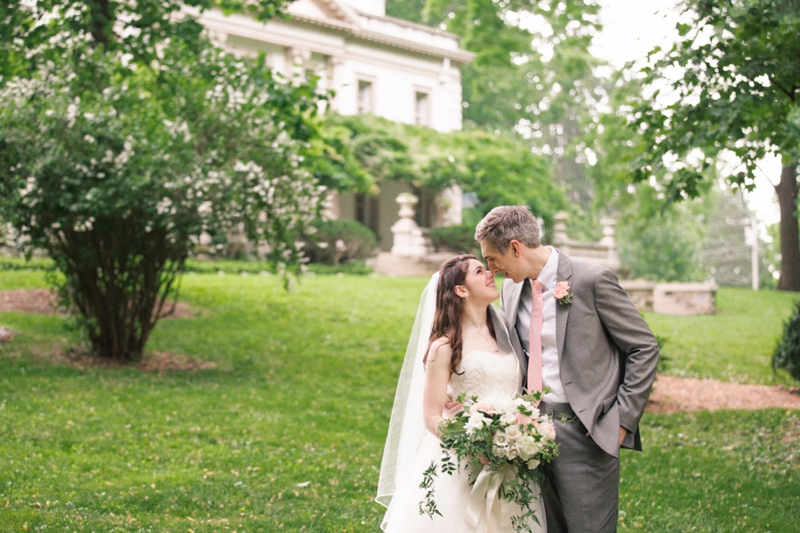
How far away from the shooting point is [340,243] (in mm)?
25141

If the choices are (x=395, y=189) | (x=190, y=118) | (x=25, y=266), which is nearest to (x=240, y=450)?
(x=190, y=118)

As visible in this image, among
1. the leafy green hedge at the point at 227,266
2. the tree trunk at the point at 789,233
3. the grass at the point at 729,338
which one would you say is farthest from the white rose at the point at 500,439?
the tree trunk at the point at 789,233

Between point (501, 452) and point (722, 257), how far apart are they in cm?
5525

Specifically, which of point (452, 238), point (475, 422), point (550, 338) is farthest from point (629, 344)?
point (452, 238)

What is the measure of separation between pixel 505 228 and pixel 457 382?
90 cm

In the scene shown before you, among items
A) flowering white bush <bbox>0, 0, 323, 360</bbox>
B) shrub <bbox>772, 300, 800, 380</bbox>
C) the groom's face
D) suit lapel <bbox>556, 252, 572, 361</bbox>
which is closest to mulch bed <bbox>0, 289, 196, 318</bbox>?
flowering white bush <bbox>0, 0, 323, 360</bbox>

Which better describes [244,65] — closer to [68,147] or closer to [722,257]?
[68,147]

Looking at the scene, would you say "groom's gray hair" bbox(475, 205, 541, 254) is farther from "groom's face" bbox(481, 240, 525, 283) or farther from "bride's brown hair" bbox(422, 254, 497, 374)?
"bride's brown hair" bbox(422, 254, 497, 374)

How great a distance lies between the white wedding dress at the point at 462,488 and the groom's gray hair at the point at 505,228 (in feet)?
2.15

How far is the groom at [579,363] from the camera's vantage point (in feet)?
12.9

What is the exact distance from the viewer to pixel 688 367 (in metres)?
14.0

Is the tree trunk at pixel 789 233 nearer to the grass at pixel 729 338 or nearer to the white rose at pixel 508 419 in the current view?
the grass at pixel 729 338

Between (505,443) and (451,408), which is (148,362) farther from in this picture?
(505,443)

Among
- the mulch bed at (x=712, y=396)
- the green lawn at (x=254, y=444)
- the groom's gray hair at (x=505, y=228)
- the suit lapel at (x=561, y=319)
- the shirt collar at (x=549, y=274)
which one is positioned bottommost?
the mulch bed at (x=712, y=396)
